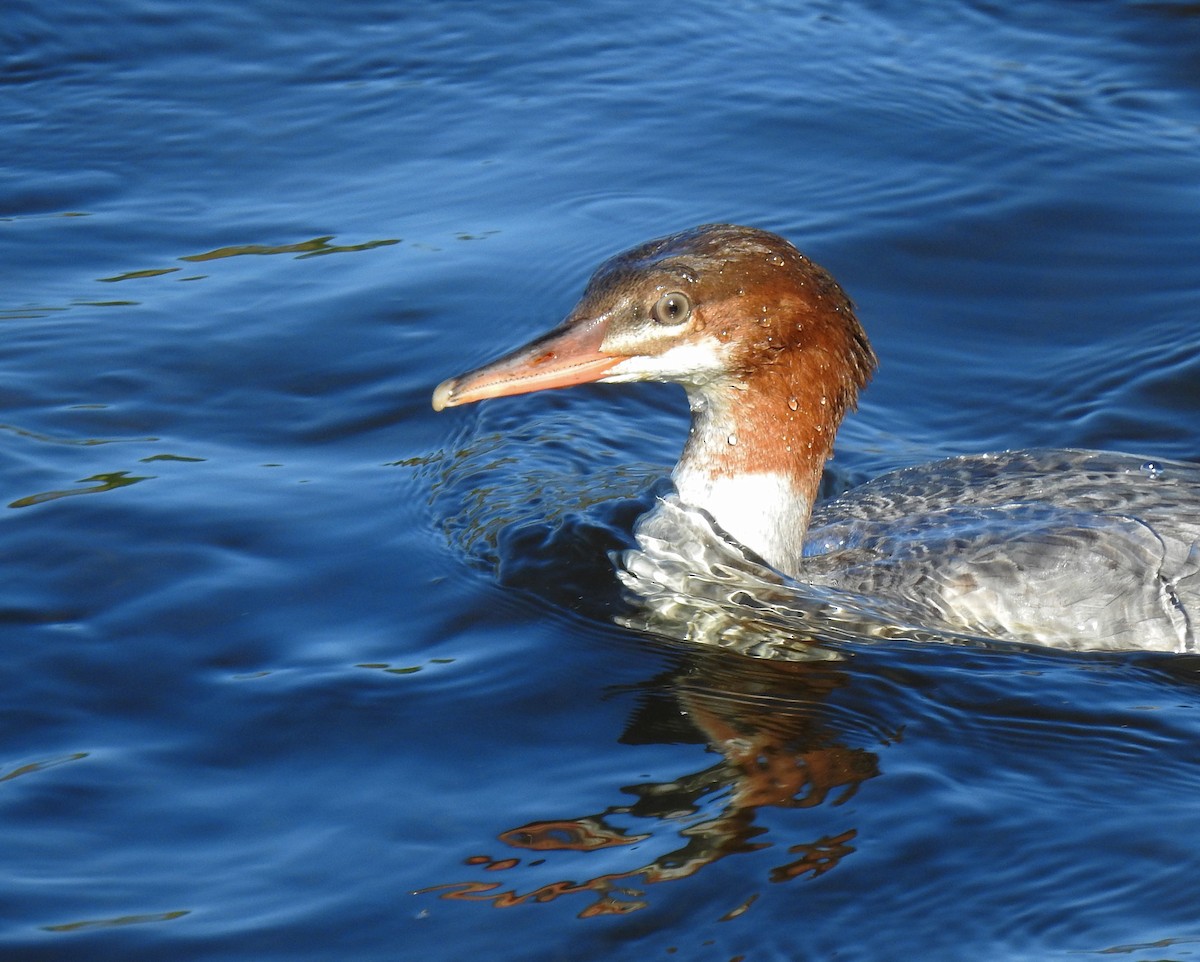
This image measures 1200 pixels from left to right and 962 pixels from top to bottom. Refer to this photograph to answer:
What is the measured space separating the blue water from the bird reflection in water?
0.02 meters

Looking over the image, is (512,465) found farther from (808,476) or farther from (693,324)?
(693,324)

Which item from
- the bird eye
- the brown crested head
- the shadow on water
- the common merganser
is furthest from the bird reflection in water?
the bird eye

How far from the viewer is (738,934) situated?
434 centimetres

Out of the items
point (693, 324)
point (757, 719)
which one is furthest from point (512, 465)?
point (757, 719)

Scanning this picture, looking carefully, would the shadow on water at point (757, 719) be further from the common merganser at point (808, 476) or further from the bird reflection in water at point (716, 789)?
the common merganser at point (808, 476)

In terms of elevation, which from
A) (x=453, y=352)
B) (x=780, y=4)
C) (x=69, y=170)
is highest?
(x=780, y=4)

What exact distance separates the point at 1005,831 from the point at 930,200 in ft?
17.4

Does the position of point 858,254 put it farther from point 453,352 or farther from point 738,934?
point 738,934

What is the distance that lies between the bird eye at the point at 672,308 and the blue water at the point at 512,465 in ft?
3.54

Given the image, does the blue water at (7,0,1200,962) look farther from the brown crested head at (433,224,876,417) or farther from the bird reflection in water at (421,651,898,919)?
the brown crested head at (433,224,876,417)

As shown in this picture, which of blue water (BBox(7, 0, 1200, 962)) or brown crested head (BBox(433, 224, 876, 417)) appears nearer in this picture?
blue water (BBox(7, 0, 1200, 962))

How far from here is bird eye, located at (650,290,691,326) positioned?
5699mm

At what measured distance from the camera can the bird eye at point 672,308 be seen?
18.7 ft

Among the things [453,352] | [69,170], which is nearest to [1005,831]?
[453,352]
